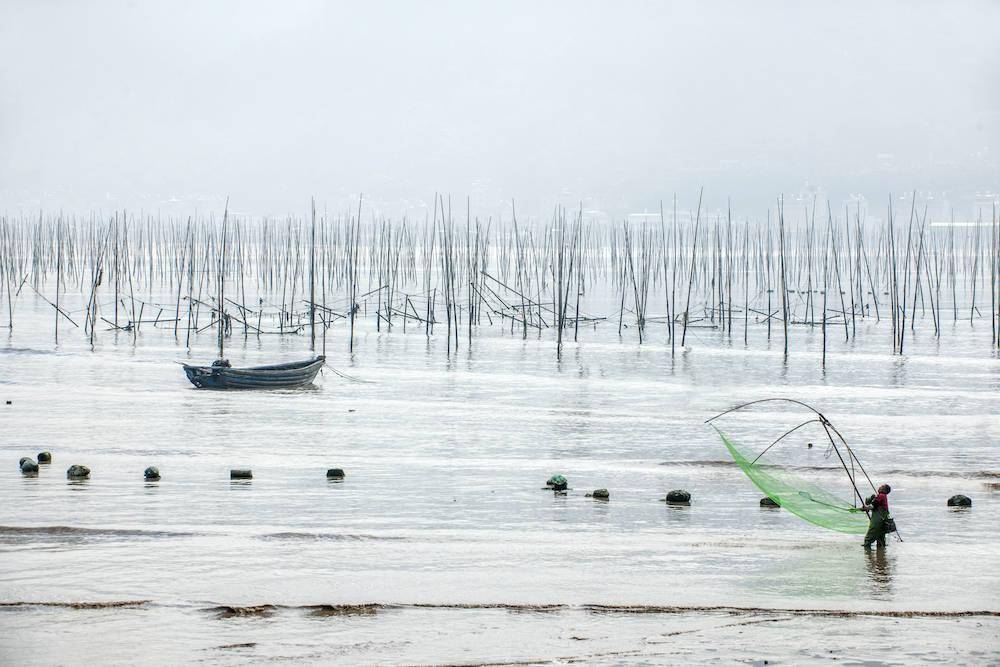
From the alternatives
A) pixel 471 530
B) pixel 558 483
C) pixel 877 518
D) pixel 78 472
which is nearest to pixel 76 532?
pixel 78 472

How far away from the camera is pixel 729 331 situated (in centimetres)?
3791

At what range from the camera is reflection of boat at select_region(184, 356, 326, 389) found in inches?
930

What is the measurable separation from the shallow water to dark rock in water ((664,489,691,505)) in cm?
→ 22

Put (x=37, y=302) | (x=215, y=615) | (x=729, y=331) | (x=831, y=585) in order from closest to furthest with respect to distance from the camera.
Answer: (x=215, y=615), (x=831, y=585), (x=729, y=331), (x=37, y=302)

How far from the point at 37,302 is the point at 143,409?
30.9m

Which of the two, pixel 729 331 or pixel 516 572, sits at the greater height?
pixel 729 331

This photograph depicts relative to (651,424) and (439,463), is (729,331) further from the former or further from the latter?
(439,463)

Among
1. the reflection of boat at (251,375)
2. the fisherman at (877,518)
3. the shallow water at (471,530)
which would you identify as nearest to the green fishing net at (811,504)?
the shallow water at (471,530)

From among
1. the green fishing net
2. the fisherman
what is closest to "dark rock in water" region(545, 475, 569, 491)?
the green fishing net

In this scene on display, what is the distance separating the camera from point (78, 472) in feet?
45.8

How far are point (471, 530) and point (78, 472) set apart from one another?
16.1 ft

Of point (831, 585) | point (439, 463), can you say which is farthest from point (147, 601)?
point (439, 463)

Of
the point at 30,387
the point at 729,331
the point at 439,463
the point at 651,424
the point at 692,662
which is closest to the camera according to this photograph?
the point at 692,662

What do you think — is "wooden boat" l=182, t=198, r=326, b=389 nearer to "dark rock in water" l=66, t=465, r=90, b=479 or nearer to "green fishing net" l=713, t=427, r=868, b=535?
"dark rock in water" l=66, t=465, r=90, b=479
